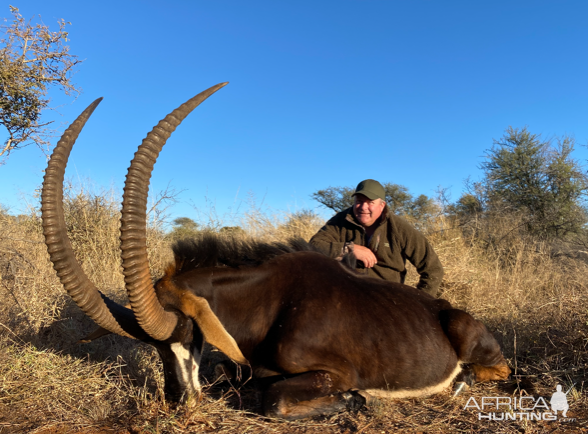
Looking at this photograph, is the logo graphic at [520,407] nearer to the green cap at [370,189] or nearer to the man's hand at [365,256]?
the man's hand at [365,256]

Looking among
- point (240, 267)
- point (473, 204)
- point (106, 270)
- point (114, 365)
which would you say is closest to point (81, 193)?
point (106, 270)

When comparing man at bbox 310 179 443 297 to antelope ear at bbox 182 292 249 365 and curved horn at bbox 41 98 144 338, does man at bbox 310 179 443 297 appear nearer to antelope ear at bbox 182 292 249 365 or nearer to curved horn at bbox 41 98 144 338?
antelope ear at bbox 182 292 249 365

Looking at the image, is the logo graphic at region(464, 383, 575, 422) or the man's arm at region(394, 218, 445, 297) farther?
the man's arm at region(394, 218, 445, 297)

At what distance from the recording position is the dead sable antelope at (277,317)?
234 cm

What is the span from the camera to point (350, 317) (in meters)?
3.08

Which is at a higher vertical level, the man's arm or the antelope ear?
the man's arm

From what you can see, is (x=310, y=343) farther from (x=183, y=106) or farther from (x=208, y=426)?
(x=183, y=106)

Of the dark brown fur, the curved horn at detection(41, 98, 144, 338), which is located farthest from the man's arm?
the curved horn at detection(41, 98, 144, 338)

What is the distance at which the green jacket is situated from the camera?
15.8ft

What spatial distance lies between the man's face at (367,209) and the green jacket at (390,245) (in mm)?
83

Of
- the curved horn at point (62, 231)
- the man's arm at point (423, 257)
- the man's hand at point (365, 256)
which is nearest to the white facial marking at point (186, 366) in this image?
the curved horn at point (62, 231)

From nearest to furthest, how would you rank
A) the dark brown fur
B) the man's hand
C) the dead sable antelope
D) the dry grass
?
the dead sable antelope < the dry grass < the dark brown fur < the man's hand

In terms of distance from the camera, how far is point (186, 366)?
2768 millimetres

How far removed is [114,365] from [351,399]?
2.33 m
